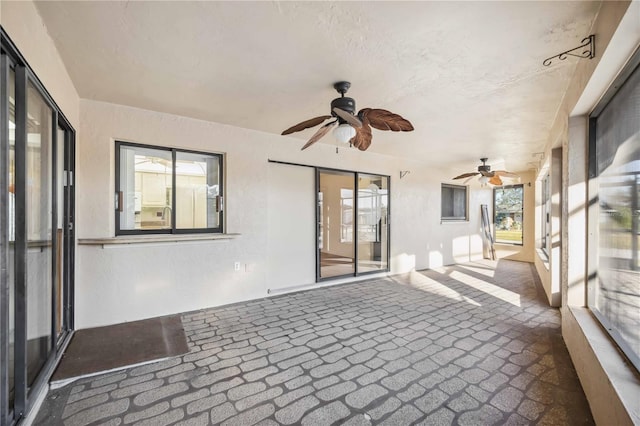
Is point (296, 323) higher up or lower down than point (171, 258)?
lower down

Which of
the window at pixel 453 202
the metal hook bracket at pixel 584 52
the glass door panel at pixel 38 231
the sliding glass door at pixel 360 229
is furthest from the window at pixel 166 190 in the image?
the window at pixel 453 202

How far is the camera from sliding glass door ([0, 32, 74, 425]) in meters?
1.39

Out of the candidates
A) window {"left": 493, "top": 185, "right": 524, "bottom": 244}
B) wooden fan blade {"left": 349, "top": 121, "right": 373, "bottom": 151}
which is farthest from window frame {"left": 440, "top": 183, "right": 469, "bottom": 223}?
wooden fan blade {"left": 349, "top": 121, "right": 373, "bottom": 151}

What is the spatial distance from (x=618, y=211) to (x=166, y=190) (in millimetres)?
4337

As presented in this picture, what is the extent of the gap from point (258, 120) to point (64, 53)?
6.35ft

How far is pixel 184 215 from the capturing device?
3.81 meters

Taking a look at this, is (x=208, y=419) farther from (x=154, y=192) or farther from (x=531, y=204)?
(x=531, y=204)

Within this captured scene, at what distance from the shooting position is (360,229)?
222 inches

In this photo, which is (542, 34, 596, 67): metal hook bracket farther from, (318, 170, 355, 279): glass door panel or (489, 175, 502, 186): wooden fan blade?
(489, 175, 502, 186): wooden fan blade

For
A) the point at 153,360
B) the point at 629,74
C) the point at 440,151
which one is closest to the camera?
the point at 629,74

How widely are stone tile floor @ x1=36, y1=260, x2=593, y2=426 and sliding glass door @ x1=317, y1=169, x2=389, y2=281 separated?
1.74 metres

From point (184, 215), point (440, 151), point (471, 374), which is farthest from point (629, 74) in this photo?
point (184, 215)

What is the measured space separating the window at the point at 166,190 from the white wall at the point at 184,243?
15cm

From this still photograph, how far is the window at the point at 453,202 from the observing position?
763cm
